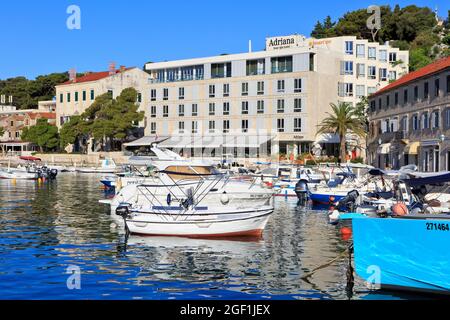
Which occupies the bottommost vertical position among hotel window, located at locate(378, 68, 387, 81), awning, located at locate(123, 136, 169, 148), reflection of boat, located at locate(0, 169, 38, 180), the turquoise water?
the turquoise water

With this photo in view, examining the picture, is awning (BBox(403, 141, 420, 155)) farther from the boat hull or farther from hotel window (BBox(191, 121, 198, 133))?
hotel window (BBox(191, 121, 198, 133))

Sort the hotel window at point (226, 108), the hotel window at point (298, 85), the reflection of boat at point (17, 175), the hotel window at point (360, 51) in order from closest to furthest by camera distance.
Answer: the reflection of boat at point (17, 175) → the hotel window at point (298, 85) → the hotel window at point (360, 51) → the hotel window at point (226, 108)

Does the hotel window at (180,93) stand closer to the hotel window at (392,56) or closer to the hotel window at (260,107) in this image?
the hotel window at (260,107)

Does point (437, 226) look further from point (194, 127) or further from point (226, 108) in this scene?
point (194, 127)

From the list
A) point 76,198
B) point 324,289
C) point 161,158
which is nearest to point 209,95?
point 76,198

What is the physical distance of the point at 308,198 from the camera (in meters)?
48.3

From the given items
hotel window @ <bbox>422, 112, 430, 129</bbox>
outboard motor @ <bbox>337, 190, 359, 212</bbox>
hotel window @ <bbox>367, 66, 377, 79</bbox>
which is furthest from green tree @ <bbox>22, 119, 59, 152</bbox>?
outboard motor @ <bbox>337, 190, 359, 212</bbox>

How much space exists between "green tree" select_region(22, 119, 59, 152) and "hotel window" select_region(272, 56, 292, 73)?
48.2m

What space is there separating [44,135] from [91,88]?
13.4 m

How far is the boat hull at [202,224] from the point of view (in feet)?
92.3

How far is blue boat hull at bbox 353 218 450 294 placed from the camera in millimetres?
16109

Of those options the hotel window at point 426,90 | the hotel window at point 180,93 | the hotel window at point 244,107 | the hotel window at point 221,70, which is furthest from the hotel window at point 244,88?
the hotel window at point 426,90

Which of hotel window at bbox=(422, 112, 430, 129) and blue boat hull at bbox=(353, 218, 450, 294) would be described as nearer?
blue boat hull at bbox=(353, 218, 450, 294)

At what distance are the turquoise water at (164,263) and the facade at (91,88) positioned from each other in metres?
82.2
